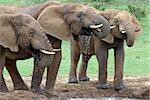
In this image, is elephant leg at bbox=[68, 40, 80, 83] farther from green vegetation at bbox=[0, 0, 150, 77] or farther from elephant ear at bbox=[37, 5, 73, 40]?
elephant ear at bbox=[37, 5, 73, 40]

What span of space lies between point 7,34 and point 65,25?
3.03 ft

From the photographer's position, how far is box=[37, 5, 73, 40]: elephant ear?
1217 cm

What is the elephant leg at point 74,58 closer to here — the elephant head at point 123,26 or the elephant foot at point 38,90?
the elephant head at point 123,26

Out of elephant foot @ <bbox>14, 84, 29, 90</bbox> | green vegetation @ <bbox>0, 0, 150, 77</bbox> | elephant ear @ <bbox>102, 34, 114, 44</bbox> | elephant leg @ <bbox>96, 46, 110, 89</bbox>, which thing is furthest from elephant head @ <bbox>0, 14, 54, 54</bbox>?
green vegetation @ <bbox>0, 0, 150, 77</bbox>

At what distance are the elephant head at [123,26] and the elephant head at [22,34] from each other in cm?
160

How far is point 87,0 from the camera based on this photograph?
25078 millimetres

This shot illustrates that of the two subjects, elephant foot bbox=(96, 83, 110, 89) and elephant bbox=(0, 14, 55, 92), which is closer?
elephant bbox=(0, 14, 55, 92)

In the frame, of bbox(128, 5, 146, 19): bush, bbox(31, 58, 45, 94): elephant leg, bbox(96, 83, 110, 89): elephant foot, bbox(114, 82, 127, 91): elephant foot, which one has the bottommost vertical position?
bbox(128, 5, 146, 19): bush

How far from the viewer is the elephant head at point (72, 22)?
39.6 ft

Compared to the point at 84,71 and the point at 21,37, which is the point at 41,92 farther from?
the point at 84,71

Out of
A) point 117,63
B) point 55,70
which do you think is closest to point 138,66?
point 117,63

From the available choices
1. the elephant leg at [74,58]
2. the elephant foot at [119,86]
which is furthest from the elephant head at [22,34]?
the elephant leg at [74,58]

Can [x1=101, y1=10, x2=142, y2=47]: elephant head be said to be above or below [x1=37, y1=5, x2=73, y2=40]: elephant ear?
below

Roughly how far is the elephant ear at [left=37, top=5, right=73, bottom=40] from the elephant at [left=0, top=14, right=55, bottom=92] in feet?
1.09
